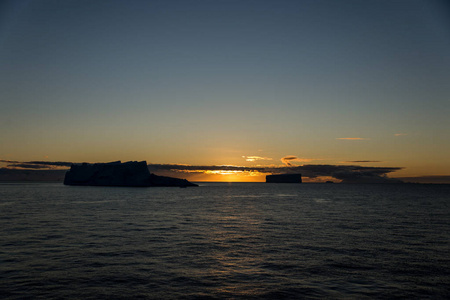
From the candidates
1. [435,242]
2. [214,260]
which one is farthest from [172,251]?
[435,242]

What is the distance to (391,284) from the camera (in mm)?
11602

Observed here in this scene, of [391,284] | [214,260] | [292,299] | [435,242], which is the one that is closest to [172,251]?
[214,260]

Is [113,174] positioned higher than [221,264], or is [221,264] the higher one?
[113,174]

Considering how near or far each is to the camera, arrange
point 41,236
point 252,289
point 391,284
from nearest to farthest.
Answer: point 252,289, point 391,284, point 41,236

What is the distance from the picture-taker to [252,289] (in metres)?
10.8

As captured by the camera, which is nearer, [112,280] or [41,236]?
[112,280]

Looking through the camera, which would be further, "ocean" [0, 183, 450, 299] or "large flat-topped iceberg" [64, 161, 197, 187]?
"large flat-topped iceberg" [64, 161, 197, 187]

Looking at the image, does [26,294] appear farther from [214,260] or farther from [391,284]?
[391,284]

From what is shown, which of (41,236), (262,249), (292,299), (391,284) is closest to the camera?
(292,299)

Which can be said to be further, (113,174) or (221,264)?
(113,174)

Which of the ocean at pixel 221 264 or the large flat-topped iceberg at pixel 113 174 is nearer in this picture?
the ocean at pixel 221 264

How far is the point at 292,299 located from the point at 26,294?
865cm

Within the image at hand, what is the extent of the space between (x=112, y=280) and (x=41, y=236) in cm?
1230

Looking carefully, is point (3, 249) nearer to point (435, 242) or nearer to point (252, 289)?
point (252, 289)
